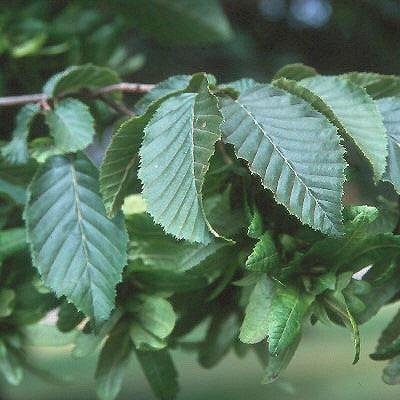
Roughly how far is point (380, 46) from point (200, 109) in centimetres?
90

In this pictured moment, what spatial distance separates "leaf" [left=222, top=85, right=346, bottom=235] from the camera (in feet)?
1.42

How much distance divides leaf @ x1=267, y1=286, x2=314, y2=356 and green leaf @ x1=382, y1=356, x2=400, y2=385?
0.09m

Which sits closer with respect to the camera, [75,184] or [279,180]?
[279,180]

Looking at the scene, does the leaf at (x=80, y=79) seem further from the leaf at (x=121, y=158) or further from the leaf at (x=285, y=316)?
the leaf at (x=285, y=316)

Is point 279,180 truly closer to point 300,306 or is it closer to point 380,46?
point 300,306

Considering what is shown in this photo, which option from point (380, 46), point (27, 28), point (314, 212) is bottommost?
point (380, 46)

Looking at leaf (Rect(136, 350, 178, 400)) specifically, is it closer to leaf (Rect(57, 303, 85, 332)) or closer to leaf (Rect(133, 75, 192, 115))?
leaf (Rect(57, 303, 85, 332))

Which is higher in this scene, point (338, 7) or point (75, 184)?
point (75, 184)

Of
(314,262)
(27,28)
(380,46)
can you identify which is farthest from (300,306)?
Result: (380,46)

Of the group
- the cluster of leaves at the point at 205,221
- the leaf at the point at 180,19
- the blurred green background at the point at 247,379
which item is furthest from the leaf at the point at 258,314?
the leaf at the point at 180,19

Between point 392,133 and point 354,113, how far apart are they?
4cm

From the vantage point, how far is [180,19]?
1.00 m

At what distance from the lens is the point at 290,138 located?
47 centimetres

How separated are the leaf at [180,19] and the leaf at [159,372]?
21.2 inches
